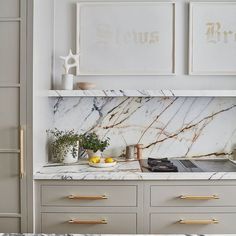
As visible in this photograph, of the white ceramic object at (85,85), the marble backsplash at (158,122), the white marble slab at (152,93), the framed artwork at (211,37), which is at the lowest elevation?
the marble backsplash at (158,122)

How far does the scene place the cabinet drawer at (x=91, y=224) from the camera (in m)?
2.31

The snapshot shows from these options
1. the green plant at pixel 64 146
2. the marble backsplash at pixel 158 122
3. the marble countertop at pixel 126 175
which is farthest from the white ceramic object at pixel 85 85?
the marble countertop at pixel 126 175

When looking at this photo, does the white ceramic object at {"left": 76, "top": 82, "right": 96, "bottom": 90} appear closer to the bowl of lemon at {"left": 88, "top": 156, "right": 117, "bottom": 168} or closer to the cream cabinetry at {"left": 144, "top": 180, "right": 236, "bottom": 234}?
the bowl of lemon at {"left": 88, "top": 156, "right": 117, "bottom": 168}

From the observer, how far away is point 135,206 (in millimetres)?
2305

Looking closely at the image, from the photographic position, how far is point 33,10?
225 cm

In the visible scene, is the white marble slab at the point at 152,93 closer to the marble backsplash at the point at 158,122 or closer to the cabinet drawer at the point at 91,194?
the marble backsplash at the point at 158,122

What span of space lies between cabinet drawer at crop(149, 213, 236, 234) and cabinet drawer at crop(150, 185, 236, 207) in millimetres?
76

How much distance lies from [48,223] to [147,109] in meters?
1.29

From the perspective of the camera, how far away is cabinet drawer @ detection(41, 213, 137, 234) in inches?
90.8

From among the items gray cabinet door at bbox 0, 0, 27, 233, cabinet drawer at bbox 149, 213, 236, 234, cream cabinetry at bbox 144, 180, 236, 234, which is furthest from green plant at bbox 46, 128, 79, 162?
cabinet drawer at bbox 149, 213, 236, 234

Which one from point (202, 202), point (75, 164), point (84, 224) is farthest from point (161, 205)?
point (75, 164)

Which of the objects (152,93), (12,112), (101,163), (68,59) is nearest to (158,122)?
(152,93)

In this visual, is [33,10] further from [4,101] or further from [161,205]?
[161,205]

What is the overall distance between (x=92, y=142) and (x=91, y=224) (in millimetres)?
746
